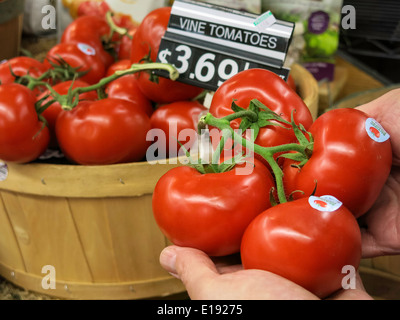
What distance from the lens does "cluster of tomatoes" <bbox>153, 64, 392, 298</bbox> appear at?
0.60 meters

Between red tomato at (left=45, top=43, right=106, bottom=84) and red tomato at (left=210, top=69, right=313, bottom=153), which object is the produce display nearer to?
red tomato at (left=210, top=69, right=313, bottom=153)

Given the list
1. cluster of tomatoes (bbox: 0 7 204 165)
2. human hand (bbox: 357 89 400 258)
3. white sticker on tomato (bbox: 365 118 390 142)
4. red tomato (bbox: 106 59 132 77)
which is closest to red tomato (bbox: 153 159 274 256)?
white sticker on tomato (bbox: 365 118 390 142)

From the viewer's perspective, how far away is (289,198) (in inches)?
26.7

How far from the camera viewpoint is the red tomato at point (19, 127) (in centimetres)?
99

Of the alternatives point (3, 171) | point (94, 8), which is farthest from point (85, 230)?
point (94, 8)

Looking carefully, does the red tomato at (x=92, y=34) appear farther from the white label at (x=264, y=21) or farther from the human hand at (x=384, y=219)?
the human hand at (x=384, y=219)

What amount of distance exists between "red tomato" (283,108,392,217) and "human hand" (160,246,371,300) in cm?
13

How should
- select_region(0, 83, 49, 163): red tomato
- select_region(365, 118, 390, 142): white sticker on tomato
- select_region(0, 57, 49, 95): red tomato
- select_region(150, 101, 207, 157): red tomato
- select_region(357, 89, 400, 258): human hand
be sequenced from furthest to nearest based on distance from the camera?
select_region(0, 57, 49, 95): red tomato, select_region(150, 101, 207, 157): red tomato, select_region(0, 83, 49, 163): red tomato, select_region(357, 89, 400, 258): human hand, select_region(365, 118, 390, 142): white sticker on tomato

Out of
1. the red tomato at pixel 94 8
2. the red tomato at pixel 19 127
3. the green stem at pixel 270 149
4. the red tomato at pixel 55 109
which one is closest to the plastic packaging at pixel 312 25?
the red tomato at pixel 94 8

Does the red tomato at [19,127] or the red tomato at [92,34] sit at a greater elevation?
the red tomato at [92,34]

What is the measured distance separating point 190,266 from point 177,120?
1.72ft

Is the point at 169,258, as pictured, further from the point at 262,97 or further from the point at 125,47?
the point at 125,47

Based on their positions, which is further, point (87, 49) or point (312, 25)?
point (312, 25)

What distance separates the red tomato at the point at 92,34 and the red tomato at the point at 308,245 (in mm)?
983
